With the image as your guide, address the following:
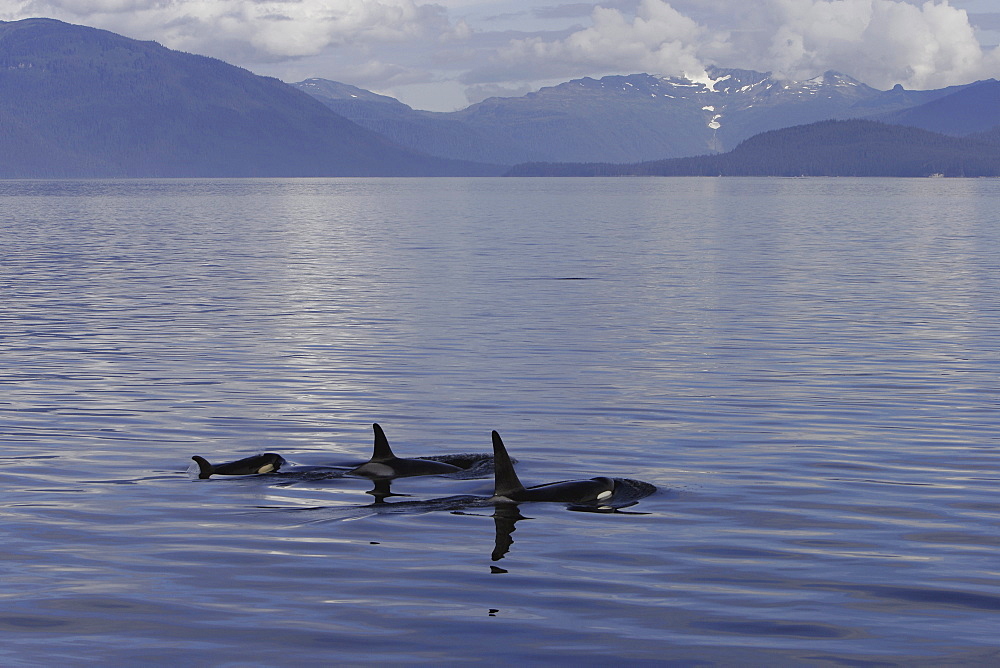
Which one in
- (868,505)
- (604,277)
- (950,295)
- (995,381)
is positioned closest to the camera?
(868,505)

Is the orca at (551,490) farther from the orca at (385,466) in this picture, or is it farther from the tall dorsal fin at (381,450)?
the tall dorsal fin at (381,450)

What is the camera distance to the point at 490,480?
19.5m

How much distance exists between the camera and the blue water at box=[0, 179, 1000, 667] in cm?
1234

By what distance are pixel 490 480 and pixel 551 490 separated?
70.3 inches

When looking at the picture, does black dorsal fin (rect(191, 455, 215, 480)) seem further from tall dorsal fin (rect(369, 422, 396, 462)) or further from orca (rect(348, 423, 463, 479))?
tall dorsal fin (rect(369, 422, 396, 462))

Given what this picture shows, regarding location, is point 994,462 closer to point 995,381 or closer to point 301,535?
point 995,381

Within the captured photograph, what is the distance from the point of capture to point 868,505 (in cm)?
1767

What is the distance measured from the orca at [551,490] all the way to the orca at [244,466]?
381 cm

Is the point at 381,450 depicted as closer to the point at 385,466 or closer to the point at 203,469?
the point at 385,466

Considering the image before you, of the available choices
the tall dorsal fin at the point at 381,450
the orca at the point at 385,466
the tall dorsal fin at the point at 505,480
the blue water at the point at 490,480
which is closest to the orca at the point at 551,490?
the tall dorsal fin at the point at 505,480

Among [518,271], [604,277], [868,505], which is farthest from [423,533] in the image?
[518,271]

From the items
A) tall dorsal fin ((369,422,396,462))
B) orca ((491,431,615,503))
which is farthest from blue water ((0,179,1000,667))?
tall dorsal fin ((369,422,396,462))

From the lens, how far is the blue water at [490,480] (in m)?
12.3

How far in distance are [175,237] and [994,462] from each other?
8800 cm
